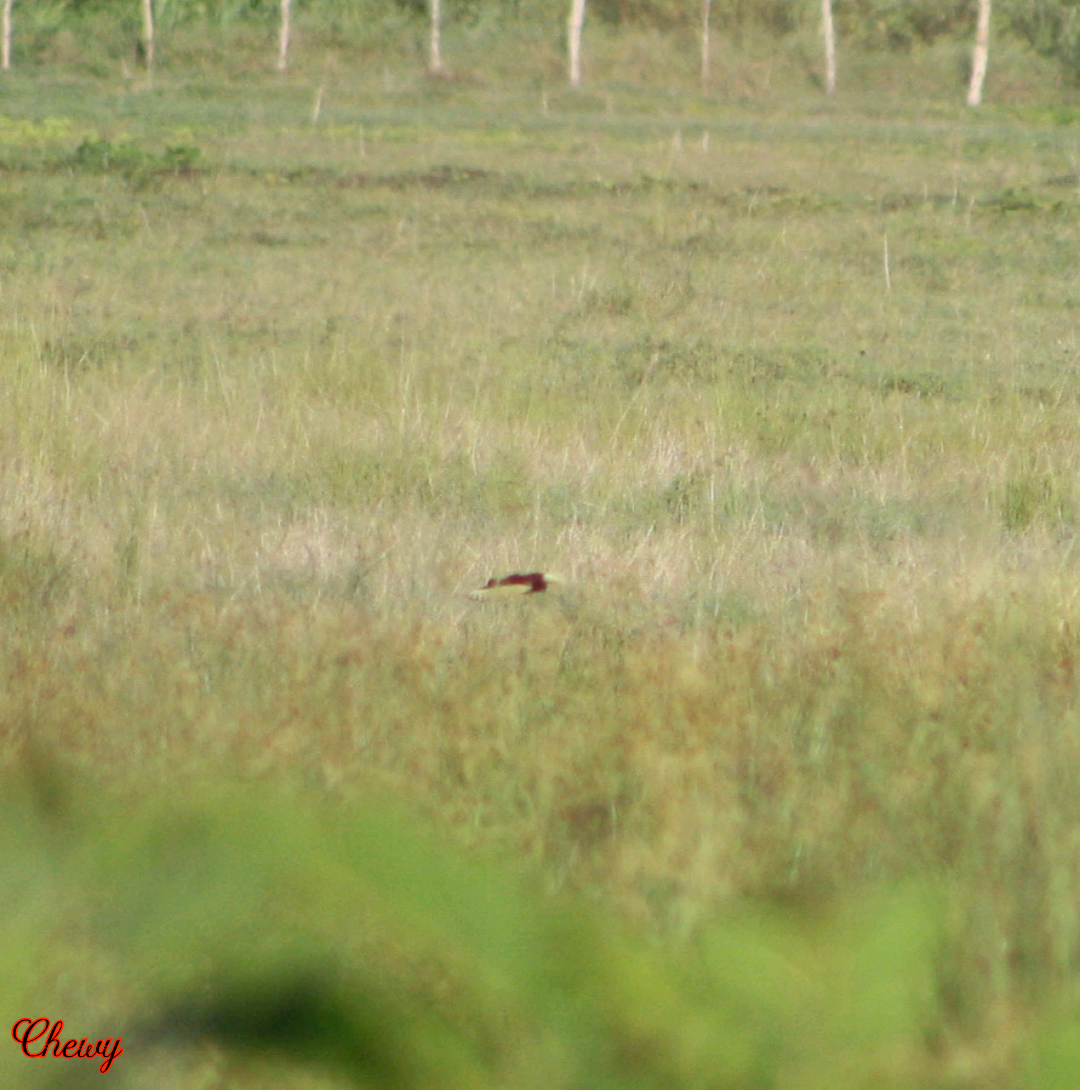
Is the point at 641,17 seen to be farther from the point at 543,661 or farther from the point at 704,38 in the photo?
the point at 543,661

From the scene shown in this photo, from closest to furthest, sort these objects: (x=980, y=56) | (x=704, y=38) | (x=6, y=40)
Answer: (x=6, y=40) → (x=980, y=56) → (x=704, y=38)

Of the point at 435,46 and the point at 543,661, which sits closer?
the point at 543,661

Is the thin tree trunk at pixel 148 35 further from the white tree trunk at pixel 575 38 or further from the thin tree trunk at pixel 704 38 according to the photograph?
the thin tree trunk at pixel 704 38

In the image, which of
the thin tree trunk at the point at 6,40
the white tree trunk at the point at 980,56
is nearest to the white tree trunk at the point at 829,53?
the white tree trunk at the point at 980,56

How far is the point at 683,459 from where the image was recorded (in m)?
5.88

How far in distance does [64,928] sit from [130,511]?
4.24 m

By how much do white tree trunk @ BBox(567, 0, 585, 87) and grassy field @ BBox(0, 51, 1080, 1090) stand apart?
24.9 metres

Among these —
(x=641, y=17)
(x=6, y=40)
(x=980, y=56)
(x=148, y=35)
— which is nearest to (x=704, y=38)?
(x=641, y=17)

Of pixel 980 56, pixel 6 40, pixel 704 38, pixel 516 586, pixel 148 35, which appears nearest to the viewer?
pixel 516 586

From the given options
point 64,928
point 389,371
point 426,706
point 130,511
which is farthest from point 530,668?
point 389,371

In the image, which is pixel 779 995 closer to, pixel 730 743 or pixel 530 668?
pixel 730 743

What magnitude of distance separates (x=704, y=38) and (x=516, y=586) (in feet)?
125

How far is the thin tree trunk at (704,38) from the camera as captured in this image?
1528 inches
